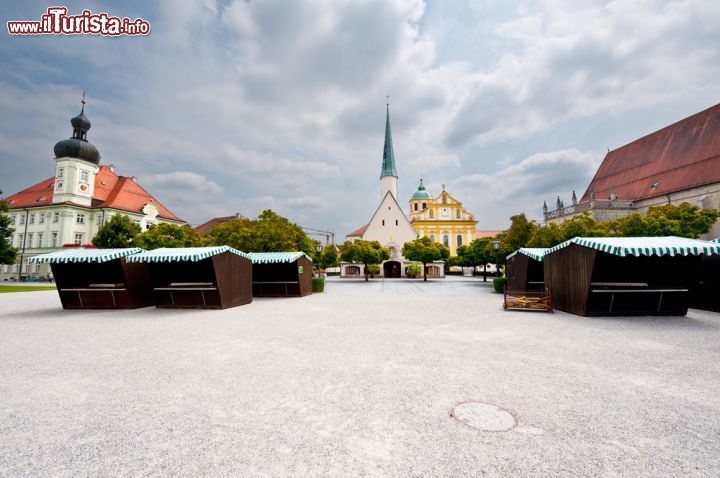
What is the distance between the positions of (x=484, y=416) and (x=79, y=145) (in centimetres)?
6530

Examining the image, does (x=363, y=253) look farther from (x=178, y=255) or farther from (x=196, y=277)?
(x=178, y=255)

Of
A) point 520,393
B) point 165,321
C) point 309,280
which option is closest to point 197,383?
point 520,393

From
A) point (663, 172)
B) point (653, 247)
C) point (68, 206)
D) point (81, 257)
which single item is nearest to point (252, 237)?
point (81, 257)

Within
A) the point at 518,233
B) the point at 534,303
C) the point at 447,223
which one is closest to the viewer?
the point at 534,303

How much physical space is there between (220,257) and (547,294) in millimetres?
13099

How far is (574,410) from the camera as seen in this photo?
13.0 feet

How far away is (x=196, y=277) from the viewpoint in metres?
14.8

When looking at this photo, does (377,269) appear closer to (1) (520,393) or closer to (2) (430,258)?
(2) (430,258)

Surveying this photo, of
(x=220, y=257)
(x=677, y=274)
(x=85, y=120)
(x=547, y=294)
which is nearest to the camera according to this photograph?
(x=677, y=274)

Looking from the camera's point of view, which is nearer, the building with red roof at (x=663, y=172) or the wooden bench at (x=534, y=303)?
the wooden bench at (x=534, y=303)

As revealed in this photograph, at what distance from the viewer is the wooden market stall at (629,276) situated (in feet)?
35.2

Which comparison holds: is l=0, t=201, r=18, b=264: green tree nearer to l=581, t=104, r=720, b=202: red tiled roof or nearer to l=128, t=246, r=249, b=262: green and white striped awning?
l=128, t=246, r=249, b=262: green and white striped awning

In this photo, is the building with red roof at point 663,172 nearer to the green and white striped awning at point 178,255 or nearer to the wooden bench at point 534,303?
the wooden bench at point 534,303

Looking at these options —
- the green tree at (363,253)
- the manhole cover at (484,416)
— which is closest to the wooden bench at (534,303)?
Answer: the manhole cover at (484,416)
